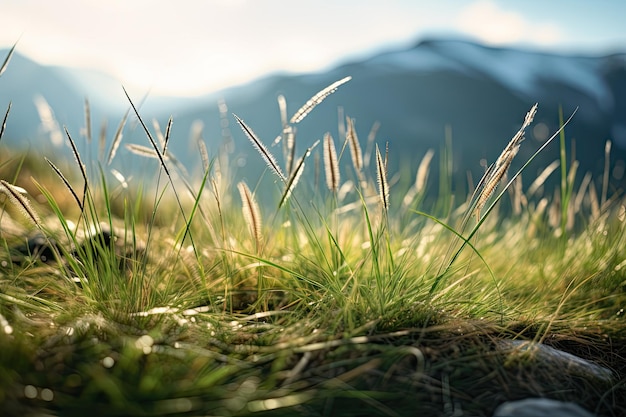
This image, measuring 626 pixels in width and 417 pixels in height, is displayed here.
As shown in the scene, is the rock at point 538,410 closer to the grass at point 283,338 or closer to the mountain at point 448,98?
the grass at point 283,338

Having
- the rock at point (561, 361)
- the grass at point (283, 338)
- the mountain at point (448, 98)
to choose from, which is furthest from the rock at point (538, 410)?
the mountain at point (448, 98)

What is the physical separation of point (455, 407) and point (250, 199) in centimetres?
80

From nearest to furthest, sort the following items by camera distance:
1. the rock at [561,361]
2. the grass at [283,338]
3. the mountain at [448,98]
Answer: the grass at [283,338], the rock at [561,361], the mountain at [448,98]

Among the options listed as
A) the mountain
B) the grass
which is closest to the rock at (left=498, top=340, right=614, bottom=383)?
the grass

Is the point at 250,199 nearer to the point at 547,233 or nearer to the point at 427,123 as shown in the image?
the point at 547,233

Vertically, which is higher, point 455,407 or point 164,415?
point 164,415

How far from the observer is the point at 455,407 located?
1.32 metres

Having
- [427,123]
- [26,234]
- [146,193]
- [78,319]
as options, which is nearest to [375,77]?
[427,123]

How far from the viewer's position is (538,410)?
1.23 metres

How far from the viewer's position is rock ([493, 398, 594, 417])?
1.22m

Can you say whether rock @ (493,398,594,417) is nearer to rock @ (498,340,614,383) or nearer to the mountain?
rock @ (498,340,614,383)

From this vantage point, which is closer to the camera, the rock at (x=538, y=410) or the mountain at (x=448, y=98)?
the rock at (x=538, y=410)

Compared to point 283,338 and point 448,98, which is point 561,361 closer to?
point 283,338

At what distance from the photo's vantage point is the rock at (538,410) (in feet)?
4.00
